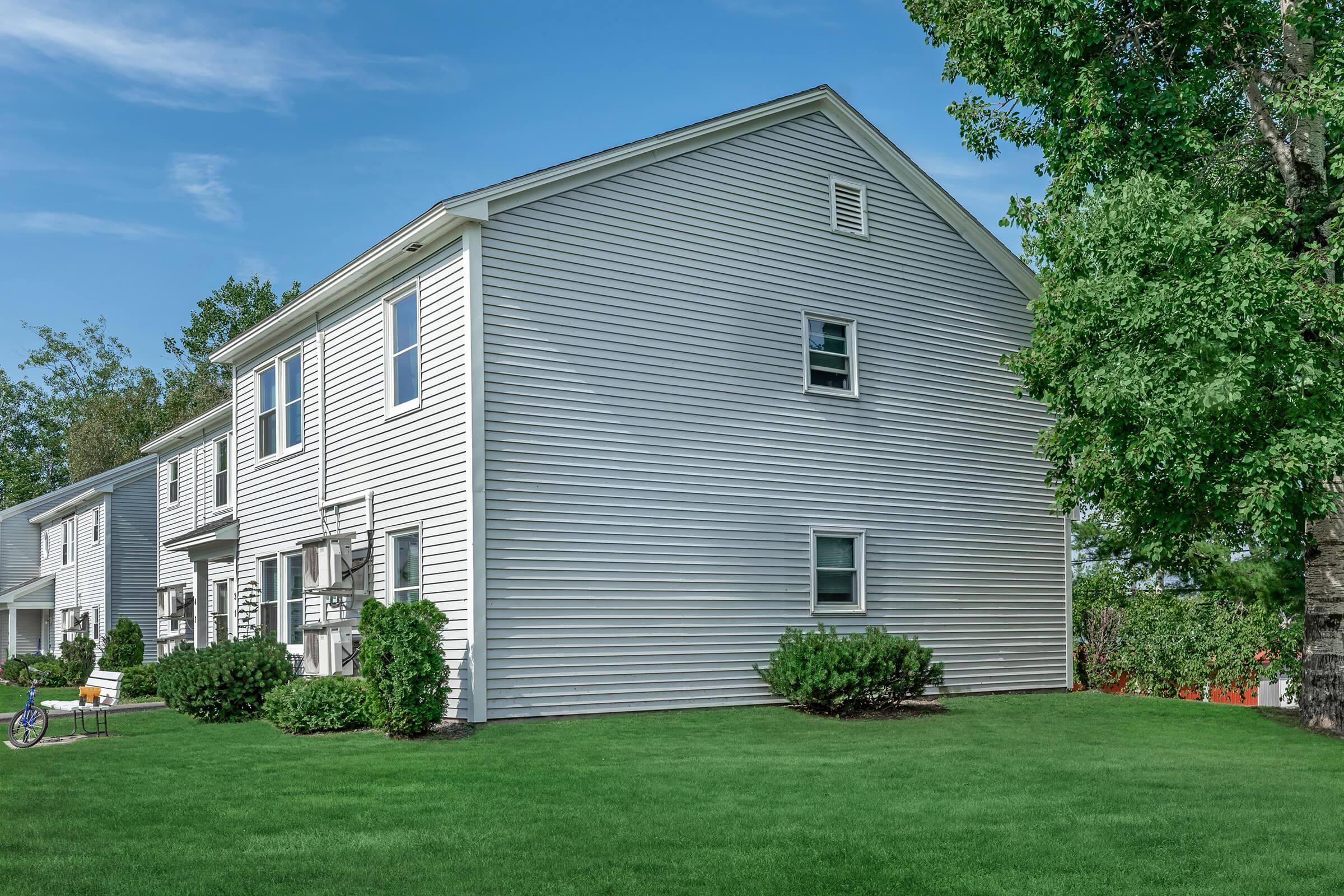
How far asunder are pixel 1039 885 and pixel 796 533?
11066mm

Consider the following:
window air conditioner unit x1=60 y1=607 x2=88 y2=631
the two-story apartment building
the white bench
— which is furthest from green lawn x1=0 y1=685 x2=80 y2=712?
the white bench

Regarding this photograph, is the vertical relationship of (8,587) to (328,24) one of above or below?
below

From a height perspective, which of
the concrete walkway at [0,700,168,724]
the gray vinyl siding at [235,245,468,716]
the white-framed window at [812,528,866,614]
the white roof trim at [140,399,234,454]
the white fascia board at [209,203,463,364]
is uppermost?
the white fascia board at [209,203,463,364]

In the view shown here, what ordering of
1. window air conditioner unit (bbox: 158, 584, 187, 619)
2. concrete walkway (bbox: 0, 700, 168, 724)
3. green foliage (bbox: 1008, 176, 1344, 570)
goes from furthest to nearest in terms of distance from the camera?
1. window air conditioner unit (bbox: 158, 584, 187, 619)
2. concrete walkway (bbox: 0, 700, 168, 724)
3. green foliage (bbox: 1008, 176, 1344, 570)

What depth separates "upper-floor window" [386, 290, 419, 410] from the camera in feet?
54.4

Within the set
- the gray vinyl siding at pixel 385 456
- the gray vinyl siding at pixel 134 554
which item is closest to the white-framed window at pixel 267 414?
the gray vinyl siding at pixel 385 456

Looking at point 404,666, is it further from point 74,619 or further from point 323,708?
point 74,619

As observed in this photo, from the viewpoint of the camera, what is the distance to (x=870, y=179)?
19547mm

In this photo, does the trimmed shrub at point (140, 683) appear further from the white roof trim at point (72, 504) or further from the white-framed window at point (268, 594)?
the white roof trim at point (72, 504)

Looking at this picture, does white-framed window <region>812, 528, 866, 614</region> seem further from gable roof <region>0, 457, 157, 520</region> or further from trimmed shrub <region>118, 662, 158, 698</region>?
gable roof <region>0, 457, 157, 520</region>

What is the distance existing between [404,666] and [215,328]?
4695cm

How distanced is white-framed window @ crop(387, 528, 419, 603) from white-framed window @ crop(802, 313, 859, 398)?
6.35 metres

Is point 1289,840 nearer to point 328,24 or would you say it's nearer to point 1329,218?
point 1329,218

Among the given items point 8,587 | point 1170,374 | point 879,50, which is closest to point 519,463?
point 1170,374
